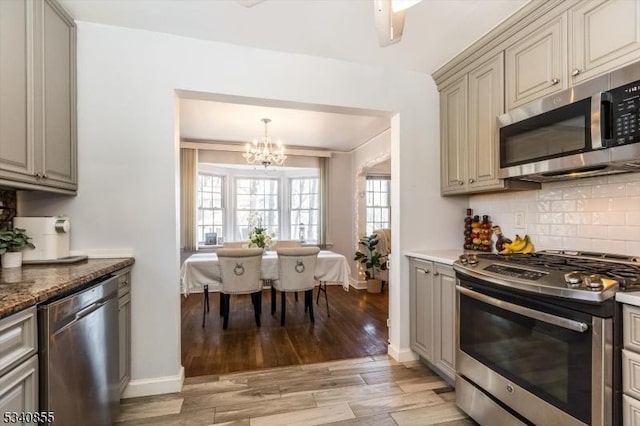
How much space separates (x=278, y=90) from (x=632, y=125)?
2063 millimetres

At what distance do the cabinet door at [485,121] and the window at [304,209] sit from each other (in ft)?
12.9

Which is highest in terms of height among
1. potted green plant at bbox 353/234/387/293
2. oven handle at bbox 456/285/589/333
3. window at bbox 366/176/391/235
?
window at bbox 366/176/391/235

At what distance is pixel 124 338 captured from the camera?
195 cm

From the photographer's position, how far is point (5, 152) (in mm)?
1432

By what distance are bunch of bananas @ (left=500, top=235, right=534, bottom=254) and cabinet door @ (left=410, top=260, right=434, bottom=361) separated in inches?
23.0

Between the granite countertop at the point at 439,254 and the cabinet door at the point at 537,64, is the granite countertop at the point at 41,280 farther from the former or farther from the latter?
the cabinet door at the point at 537,64

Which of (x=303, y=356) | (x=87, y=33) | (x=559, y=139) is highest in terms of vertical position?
(x=87, y=33)

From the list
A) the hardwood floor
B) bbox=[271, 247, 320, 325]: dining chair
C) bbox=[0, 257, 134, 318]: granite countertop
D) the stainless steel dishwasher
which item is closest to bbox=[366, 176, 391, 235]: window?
the hardwood floor

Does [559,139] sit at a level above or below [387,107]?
below

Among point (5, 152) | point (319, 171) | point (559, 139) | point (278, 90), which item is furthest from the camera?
point (319, 171)

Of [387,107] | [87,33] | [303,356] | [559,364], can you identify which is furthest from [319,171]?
[559,364]

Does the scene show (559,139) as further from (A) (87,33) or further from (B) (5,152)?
(A) (87,33)

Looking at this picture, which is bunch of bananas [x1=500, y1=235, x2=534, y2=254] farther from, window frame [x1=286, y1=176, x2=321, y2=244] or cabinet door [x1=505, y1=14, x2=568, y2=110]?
window frame [x1=286, y1=176, x2=321, y2=244]

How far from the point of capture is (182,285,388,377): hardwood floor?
2611 millimetres
